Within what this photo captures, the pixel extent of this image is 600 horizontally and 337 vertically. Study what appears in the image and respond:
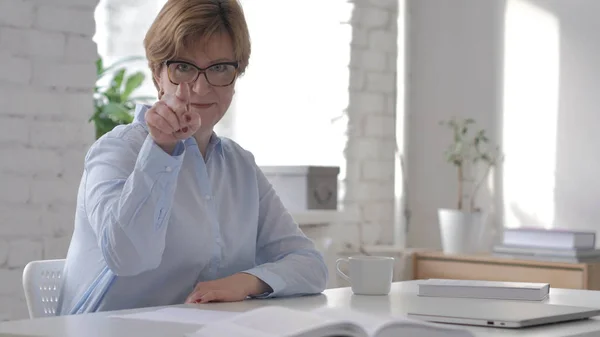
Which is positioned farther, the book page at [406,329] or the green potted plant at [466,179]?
the green potted plant at [466,179]

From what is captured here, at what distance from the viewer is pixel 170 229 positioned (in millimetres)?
1913

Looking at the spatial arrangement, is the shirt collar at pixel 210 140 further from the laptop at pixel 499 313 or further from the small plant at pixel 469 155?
the small plant at pixel 469 155

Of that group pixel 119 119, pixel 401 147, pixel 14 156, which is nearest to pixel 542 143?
pixel 401 147

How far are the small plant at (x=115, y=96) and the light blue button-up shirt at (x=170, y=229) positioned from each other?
147cm

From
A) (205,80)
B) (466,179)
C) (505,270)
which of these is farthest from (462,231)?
(205,80)

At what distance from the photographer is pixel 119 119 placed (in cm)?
367

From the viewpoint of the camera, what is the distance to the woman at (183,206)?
5.54ft

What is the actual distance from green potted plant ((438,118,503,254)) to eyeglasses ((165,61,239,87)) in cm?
206

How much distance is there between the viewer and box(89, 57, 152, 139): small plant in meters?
3.60

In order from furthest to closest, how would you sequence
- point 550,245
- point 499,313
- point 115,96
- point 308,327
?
point 115,96, point 550,245, point 499,313, point 308,327

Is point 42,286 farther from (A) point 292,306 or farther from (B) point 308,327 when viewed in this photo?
(B) point 308,327

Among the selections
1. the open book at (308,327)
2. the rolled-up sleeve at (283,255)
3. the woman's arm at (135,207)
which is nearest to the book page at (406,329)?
the open book at (308,327)

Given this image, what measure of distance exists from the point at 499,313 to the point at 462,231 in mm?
2383

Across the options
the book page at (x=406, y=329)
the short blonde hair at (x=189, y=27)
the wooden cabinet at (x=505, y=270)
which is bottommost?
the wooden cabinet at (x=505, y=270)
